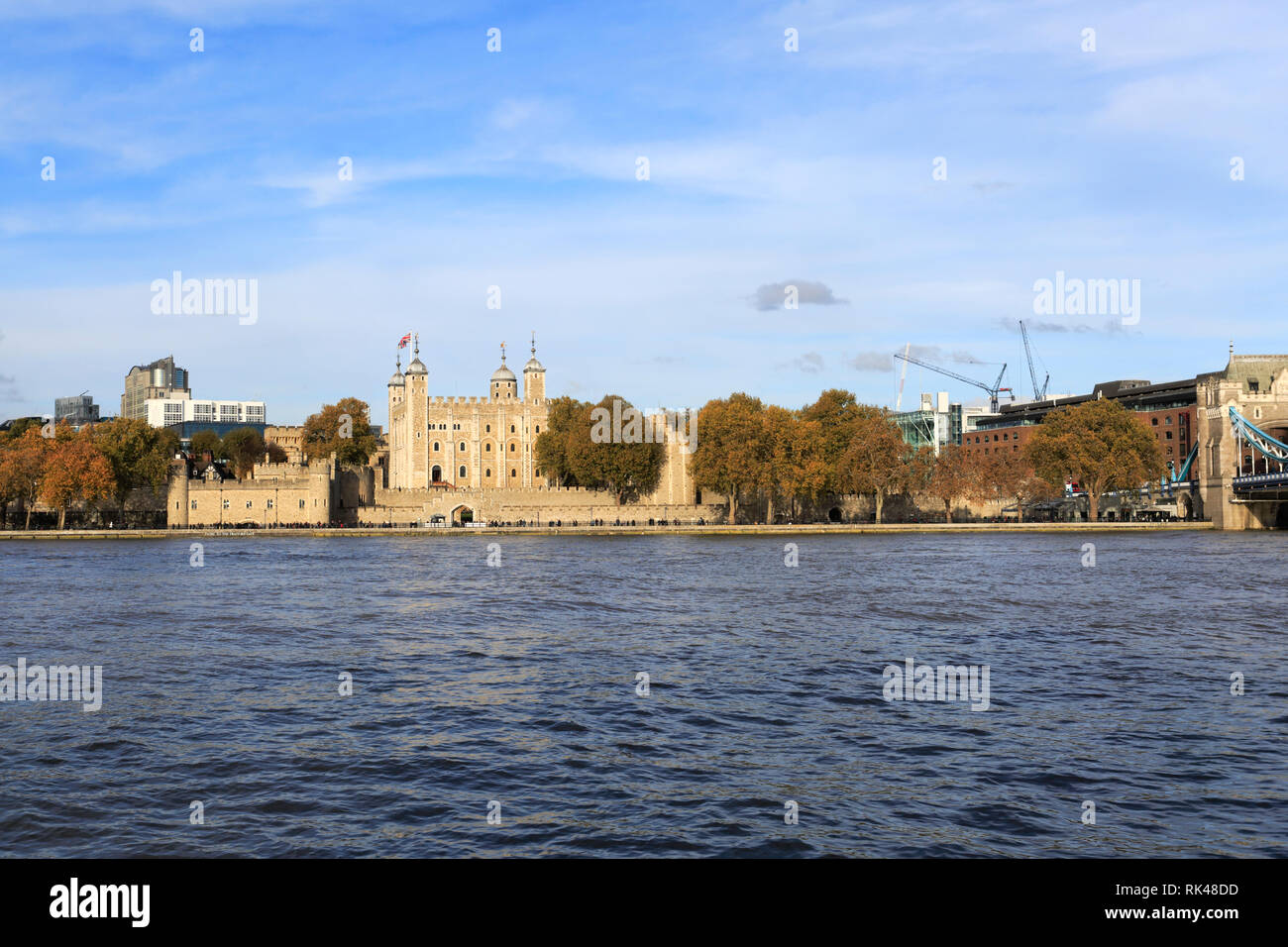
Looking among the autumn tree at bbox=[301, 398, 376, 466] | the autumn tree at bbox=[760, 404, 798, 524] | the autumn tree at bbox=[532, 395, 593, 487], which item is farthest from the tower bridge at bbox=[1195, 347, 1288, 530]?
the autumn tree at bbox=[301, 398, 376, 466]

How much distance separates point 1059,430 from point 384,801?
87.2 m

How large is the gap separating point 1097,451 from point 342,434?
71.5 metres

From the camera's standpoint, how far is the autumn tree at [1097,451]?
285 feet

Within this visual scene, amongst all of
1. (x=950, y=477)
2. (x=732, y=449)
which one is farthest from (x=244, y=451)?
(x=950, y=477)

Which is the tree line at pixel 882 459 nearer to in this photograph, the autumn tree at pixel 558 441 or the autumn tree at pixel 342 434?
the autumn tree at pixel 558 441

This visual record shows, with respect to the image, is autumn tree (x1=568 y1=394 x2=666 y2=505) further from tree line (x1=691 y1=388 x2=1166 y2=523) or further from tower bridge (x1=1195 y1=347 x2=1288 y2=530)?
tower bridge (x1=1195 y1=347 x2=1288 y2=530)

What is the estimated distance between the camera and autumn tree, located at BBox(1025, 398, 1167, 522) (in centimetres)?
8675

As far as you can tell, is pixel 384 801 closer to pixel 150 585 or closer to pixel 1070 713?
pixel 1070 713

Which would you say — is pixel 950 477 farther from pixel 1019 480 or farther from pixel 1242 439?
pixel 1242 439

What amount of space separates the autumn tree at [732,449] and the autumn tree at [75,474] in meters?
47.3

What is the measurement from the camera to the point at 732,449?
288ft

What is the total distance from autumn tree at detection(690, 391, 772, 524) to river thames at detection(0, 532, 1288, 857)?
5217 cm

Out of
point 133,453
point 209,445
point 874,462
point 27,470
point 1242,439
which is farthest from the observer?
point 209,445
